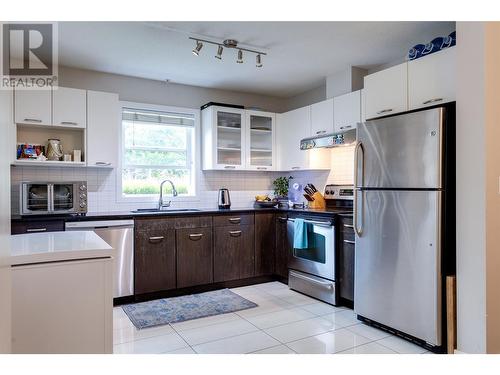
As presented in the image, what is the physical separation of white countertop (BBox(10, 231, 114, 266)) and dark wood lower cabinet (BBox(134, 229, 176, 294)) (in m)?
1.53

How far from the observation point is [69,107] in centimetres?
371

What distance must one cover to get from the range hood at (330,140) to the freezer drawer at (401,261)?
0.81 meters

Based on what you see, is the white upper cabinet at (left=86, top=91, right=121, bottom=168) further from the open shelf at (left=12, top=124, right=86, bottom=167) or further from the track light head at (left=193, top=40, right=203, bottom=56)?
the track light head at (left=193, top=40, right=203, bottom=56)

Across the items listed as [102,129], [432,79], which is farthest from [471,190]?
[102,129]

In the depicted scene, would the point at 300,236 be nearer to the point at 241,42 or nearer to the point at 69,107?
the point at 241,42

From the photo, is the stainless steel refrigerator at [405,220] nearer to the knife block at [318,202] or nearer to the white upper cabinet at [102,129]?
the knife block at [318,202]

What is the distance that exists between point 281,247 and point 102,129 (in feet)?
8.09

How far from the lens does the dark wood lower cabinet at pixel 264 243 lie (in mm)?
4355

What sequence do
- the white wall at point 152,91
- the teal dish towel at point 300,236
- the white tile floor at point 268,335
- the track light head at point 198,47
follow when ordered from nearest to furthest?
the white tile floor at point 268,335, the track light head at point 198,47, the teal dish towel at point 300,236, the white wall at point 152,91

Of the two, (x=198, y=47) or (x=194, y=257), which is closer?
(x=198, y=47)

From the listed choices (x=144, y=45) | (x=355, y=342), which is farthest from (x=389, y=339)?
(x=144, y=45)

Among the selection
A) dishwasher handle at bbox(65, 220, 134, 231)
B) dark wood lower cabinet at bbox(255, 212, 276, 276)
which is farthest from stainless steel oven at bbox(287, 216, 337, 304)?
dishwasher handle at bbox(65, 220, 134, 231)

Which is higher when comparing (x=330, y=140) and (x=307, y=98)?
(x=307, y=98)

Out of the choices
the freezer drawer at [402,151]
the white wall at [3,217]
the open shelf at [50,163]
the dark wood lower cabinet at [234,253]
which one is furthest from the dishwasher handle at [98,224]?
the white wall at [3,217]
